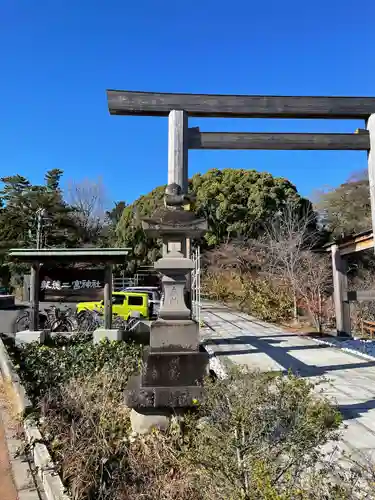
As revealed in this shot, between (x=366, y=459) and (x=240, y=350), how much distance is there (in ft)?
18.6

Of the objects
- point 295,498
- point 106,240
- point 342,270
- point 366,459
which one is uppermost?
point 106,240

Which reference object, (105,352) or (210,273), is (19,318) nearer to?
(105,352)

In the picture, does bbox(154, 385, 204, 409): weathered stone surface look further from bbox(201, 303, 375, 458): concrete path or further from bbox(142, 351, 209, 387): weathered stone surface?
bbox(201, 303, 375, 458): concrete path

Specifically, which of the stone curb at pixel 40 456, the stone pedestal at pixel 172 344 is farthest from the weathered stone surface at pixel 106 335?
the stone pedestal at pixel 172 344

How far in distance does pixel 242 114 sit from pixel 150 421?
4980 mm

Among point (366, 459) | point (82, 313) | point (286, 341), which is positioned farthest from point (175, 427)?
point (82, 313)

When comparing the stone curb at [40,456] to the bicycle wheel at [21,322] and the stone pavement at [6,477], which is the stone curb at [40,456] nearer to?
the stone pavement at [6,477]

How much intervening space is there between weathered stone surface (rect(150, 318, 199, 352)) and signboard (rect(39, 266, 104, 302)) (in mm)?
6095

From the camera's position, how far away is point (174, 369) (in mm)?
4199

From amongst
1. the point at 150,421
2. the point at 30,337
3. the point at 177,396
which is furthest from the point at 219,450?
the point at 30,337

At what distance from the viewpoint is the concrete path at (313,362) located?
4.09 meters

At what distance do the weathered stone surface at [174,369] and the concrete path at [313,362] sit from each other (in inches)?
35.5

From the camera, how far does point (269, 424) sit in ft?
9.00

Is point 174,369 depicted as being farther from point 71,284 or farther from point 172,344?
point 71,284
